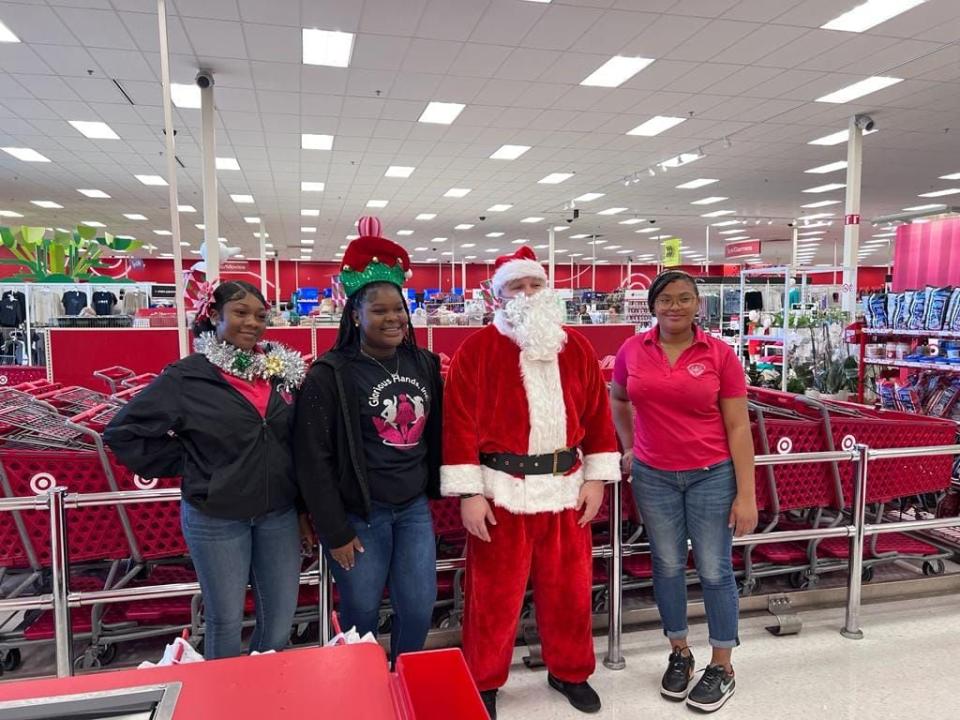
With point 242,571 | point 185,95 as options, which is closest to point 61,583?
point 242,571

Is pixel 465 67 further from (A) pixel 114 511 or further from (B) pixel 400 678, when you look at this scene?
(B) pixel 400 678

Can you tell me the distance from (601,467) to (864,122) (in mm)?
9324

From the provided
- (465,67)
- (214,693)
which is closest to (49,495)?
(214,693)

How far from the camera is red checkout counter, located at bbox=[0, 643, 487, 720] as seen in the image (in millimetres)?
636

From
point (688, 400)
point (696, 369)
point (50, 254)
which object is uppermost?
point (50, 254)

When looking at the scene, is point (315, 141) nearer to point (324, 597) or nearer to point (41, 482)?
point (41, 482)

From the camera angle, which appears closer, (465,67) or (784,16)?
(784,16)

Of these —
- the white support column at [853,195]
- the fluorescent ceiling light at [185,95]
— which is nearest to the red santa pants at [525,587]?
the fluorescent ceiling light at [185,95]

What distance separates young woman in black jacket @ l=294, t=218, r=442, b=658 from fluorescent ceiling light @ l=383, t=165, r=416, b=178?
10.4 meters

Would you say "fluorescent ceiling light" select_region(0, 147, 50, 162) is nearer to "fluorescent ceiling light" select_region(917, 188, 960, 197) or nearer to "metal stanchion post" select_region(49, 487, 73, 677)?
"metal stanchion post" select_region(49, 487, 73, 677)

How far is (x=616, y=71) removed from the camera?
7.26 m

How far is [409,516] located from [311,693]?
145cm

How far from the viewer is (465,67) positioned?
7062 mm

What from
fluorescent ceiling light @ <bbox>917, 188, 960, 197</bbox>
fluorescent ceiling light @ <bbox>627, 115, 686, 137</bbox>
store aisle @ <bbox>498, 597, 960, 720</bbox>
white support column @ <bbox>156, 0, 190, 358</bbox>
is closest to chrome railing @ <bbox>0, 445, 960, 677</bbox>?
store aisle @ <bbox>498, 597, 960, 720</bbox>
